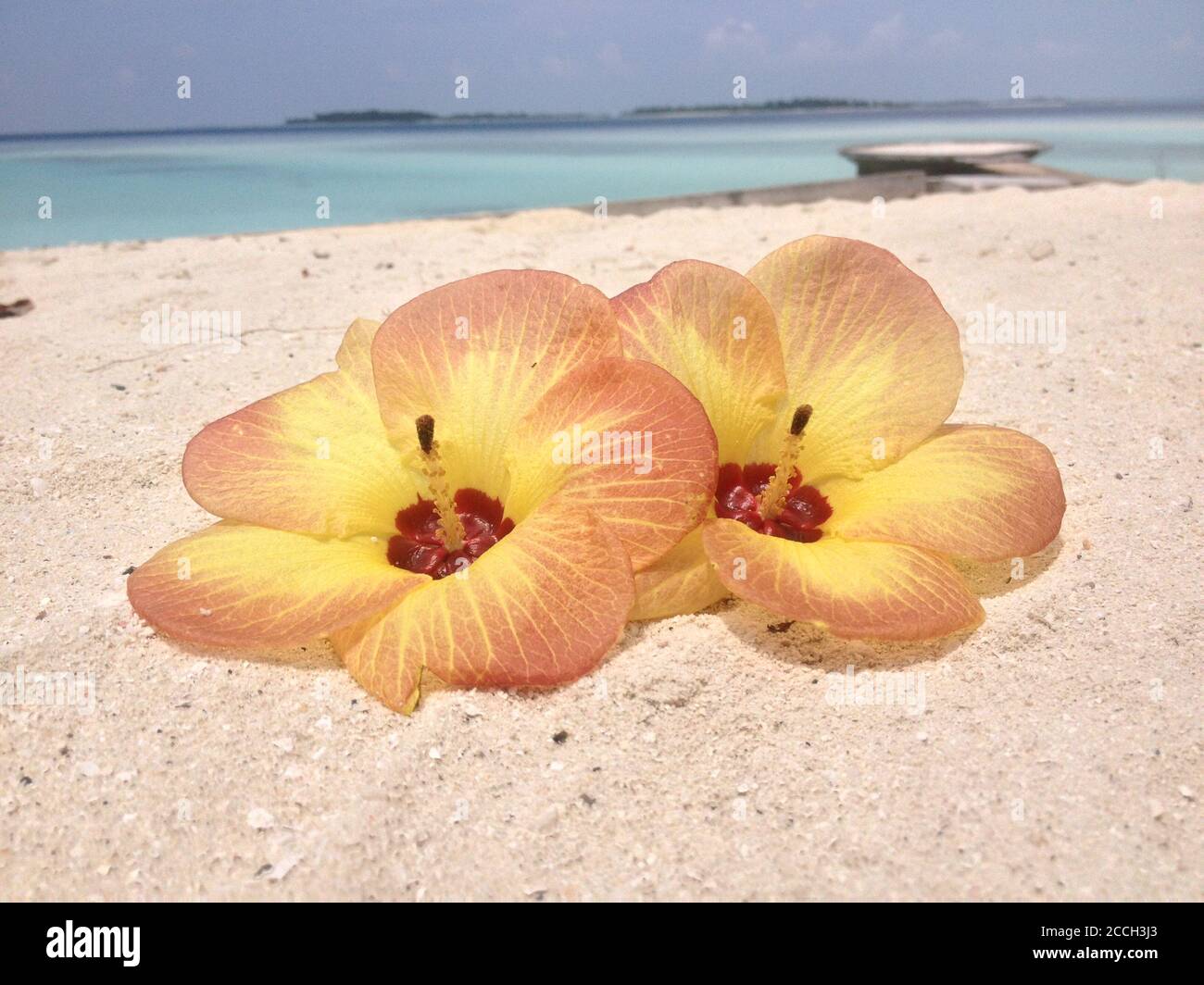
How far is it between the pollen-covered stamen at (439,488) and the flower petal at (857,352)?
0.59 meters

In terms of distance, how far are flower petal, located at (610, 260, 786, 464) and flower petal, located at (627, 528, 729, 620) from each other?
0.26 meters

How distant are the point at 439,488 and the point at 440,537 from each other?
15cm

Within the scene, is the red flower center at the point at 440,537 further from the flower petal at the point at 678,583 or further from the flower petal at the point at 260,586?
the flower petal at the point at 678,583

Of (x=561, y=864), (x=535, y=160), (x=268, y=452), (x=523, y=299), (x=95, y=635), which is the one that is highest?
(x=535, y=160)

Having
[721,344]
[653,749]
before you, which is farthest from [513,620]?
[721,344]

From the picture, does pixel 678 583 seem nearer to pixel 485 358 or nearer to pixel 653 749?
pixel 653 749

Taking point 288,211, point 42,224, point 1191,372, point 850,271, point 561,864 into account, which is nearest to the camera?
point 561,864

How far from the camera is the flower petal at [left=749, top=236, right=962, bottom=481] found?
1731 mm

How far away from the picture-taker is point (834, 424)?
1748mm

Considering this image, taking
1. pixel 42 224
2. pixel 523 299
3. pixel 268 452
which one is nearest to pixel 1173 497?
pixel 523 299

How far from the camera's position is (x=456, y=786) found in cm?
125

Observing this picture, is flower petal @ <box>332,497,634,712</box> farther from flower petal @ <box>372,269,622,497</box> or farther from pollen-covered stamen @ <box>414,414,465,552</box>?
flower petal @ <box>372,269,622,497</box>

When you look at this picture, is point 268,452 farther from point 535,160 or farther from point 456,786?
point 535,160

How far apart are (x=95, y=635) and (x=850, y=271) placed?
151cm
